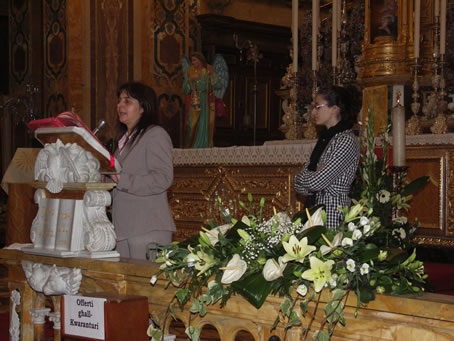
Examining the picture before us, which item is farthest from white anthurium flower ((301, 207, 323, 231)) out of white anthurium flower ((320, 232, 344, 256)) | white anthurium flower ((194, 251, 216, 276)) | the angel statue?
the angel statue

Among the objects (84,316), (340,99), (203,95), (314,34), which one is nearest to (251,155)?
(314,34)

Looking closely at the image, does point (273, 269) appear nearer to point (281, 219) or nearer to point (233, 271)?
point (233, 271)

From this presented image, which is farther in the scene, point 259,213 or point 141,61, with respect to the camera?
point 141,61

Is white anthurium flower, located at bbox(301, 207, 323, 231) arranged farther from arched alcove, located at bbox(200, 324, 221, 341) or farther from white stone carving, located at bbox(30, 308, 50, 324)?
arched alcove, located at bbox(200, 324, 221, 341)

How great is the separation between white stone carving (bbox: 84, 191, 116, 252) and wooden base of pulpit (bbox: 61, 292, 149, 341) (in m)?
0.45

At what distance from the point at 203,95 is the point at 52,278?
4655 millimetres

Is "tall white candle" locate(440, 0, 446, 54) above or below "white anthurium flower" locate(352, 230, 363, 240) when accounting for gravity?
above

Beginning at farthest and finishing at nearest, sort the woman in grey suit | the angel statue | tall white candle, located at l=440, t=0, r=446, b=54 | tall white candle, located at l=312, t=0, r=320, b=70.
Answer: the angel statue
tall white candle, located at l=312, t=0, r=320, b=70
tall white candle, located at l=440, t=0, r=446, b=54
the woman in grey suit

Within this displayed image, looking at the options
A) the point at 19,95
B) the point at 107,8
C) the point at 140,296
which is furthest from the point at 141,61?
the point at 140,296

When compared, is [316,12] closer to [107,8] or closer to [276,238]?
[107,8]

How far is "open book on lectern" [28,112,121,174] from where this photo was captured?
110 inches

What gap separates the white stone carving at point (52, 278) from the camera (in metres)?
2.83

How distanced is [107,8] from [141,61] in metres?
0.75

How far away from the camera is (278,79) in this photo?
12.8 metres
